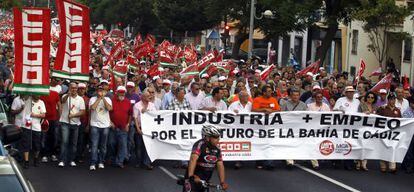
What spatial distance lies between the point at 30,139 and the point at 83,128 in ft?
3.83

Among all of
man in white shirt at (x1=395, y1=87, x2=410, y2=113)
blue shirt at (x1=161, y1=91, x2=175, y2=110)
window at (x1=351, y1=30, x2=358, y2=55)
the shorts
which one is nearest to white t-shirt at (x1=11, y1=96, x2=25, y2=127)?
the shorts

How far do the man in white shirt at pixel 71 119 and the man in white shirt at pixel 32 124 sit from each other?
0.40m

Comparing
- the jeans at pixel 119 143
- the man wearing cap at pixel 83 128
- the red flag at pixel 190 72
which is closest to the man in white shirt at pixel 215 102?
the jeans at pixel 119 143

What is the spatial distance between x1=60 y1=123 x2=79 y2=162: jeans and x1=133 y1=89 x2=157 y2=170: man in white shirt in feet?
3.47

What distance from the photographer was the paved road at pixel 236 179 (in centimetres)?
1451

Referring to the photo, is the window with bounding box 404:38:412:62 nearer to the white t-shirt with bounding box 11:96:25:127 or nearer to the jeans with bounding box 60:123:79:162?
the jeans with bounding box 60:123:79:162

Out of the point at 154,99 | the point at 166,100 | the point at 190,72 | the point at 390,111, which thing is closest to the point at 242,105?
the point at 166,100

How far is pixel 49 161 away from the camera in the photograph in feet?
56.0

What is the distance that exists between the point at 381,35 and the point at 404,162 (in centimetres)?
2729

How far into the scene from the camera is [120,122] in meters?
16.5

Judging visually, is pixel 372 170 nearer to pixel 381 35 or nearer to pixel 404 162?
pixel 404 162

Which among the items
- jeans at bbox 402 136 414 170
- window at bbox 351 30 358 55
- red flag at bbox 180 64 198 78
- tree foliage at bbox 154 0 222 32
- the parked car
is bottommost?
jeans at bbox 402 136 414 170

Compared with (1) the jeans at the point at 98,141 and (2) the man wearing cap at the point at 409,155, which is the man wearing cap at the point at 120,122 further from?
(2) the man wearing cap at the point at 409,155

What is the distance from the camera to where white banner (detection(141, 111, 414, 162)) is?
16.6m
